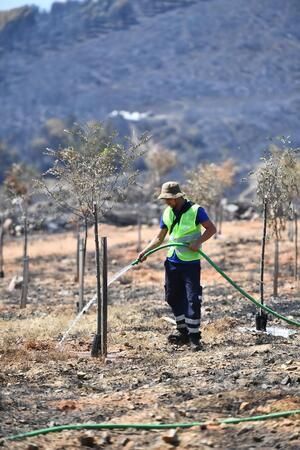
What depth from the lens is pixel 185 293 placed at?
330 inches

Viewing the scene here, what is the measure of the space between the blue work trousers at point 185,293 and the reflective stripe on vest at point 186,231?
109mm

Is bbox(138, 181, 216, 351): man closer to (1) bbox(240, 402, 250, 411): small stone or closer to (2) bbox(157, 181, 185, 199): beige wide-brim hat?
(2) bbox(157, 181, 185, 199): beige wide-brim hat

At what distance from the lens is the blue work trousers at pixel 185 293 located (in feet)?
26.6

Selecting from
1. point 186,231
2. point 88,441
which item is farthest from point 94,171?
point 88,441

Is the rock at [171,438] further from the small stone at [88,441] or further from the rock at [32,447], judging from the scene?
the rock at [32,447]

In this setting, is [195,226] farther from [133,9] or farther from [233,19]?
[133,9]

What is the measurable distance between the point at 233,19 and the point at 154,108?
3623 centimetres

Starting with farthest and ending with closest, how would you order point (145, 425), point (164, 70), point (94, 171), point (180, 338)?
1. point (164, 70)
2. point (94, 171)
3. point (180, 338)
4. point (145, 425)

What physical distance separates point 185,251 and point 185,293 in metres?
0.54

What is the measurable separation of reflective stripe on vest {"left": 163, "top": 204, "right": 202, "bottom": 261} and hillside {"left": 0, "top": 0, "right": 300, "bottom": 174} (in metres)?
81.1

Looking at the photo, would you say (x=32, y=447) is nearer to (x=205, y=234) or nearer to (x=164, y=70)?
(x=205, y=234)

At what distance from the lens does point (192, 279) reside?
26.7 ft

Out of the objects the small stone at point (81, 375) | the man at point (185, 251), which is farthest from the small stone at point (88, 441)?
the man at point (185, 251)

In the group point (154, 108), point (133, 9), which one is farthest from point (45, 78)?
point (133, 9)
